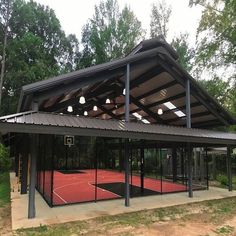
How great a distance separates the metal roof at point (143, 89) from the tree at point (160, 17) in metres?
14.2

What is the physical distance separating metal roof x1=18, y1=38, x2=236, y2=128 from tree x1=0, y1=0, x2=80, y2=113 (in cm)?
1084

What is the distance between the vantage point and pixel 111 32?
95.6 feet

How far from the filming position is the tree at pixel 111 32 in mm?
29094

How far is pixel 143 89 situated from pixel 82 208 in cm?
663

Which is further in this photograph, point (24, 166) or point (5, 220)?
point (24, 166)

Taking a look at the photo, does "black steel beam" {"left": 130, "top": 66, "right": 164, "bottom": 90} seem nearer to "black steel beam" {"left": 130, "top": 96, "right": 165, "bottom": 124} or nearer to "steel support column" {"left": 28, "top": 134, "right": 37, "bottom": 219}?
"black steel beam" {"left": 130, "top": 96, "right": 165, "bottom": 124}

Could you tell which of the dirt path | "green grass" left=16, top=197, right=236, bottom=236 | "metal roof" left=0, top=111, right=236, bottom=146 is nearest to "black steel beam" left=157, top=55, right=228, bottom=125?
"metal roof" left=0, top=111, right=236, bottom=146

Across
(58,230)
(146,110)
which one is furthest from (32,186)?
(146,110)

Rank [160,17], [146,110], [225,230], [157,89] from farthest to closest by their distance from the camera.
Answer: [160,17]
[146,110]
[157,89]
[225,230]

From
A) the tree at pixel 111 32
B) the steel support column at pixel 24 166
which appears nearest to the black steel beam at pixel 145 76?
the steel support column at pixel 24 166

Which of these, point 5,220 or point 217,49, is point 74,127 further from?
point 217,49

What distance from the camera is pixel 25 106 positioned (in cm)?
970

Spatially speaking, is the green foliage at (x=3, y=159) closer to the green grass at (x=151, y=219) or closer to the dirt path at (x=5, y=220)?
the dirt path at (x=5, y=220)

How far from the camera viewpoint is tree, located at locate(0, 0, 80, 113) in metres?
26.1
